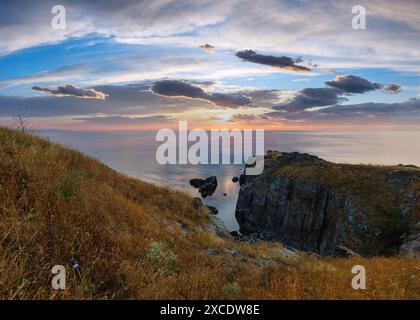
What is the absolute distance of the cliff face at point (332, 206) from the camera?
50281 mm

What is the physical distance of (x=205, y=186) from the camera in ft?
586

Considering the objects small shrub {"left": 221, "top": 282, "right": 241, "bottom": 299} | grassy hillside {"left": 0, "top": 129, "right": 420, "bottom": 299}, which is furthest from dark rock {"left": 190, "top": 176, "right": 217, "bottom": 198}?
small shrub {"left": 221, "top": 282, "right": 241, "bottom": 299}

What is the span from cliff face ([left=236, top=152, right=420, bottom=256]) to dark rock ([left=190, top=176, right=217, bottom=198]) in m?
72.7

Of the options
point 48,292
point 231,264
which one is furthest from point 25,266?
point 231,264

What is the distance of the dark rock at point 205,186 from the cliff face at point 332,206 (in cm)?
7270

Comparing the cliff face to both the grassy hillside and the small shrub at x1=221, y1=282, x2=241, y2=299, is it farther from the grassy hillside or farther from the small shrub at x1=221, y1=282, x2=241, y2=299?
the small shrub at x1=221, y1=282, x2=241, y2=299

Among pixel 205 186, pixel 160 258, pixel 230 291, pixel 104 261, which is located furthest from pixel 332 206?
pixel 205 186

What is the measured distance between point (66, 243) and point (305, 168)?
82256 mm

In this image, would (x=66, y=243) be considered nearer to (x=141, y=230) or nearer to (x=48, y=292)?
(x=48, y=292)

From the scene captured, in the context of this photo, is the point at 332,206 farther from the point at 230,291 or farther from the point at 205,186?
the point at 205,186

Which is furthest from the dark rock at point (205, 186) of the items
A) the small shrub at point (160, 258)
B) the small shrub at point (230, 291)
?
the small shrub at point (230, 291)

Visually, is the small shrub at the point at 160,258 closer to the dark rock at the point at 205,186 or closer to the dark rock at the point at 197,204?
the dark rock at the point at 197,204

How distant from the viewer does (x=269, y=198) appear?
87000mm

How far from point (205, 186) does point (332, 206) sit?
116574 mm
